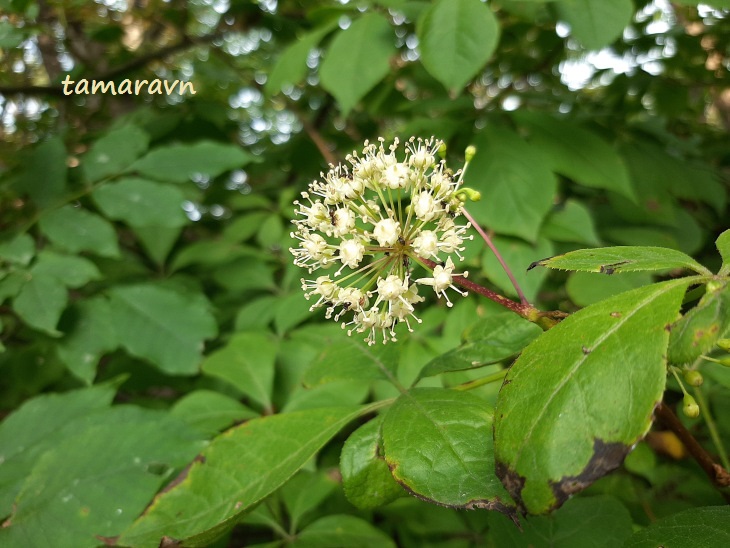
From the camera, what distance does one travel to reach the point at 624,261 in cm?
69

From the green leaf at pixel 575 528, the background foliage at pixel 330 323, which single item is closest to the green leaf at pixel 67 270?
the background foliage at pixel 330 323

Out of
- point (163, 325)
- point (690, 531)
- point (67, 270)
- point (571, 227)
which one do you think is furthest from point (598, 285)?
point (67, 270)

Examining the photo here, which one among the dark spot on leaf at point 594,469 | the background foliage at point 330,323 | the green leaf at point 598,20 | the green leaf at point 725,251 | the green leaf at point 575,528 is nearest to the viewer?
the dark spot on leaf at point 594,469

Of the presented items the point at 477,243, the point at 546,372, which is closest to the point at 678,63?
the point at 477,243

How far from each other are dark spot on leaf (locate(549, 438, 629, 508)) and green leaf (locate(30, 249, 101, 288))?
1445 mm

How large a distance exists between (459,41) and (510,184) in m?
0.44

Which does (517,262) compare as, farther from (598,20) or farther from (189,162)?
(189,162)

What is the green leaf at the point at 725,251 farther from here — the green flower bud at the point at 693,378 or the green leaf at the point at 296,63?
the green leaf at the point at 296,63

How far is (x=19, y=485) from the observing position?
120cm

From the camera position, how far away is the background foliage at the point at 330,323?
2.43ft

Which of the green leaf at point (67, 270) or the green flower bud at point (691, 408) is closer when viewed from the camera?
the green flower bud at point (691, 408)

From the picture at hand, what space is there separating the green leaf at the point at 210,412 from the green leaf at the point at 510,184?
2.88ft

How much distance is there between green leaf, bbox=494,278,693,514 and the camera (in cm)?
53

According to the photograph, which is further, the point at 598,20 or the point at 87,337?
the point at 87,337
